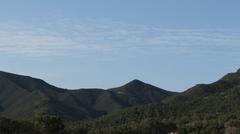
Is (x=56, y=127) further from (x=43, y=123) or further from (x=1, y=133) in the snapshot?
(x=1, y=133)

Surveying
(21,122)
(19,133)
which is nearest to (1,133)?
(19,133)

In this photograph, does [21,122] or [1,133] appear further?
[21,122]

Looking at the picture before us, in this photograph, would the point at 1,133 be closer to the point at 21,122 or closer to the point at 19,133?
the point at 19,133

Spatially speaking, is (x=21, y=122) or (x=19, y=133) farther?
(x=21, y=122)

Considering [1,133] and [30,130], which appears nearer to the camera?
[1,133]

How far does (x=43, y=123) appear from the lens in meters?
169

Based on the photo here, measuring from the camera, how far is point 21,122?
181 meters

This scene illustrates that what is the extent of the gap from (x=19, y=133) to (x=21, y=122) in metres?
12.2

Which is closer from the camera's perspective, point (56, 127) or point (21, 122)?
point (56, 127)

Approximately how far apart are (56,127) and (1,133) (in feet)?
50.6

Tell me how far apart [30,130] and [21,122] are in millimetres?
7857

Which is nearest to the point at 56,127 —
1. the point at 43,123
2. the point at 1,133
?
the point at 43,123

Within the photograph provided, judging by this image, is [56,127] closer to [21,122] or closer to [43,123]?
[43,123]
